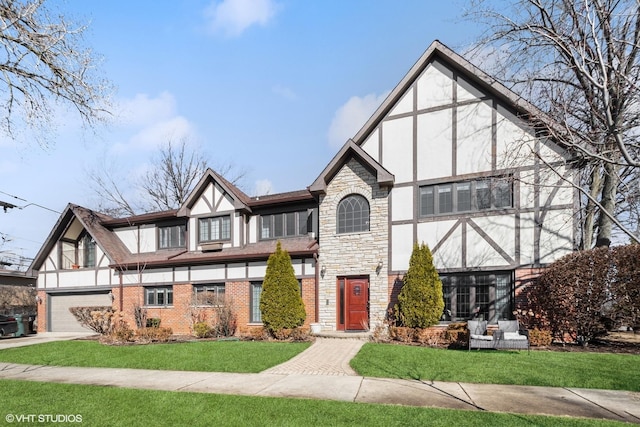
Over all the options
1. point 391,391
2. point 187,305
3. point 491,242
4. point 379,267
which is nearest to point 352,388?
point 391,391

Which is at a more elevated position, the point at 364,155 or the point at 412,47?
the point at 412,47

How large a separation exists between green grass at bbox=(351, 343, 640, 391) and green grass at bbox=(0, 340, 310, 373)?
8.12ft

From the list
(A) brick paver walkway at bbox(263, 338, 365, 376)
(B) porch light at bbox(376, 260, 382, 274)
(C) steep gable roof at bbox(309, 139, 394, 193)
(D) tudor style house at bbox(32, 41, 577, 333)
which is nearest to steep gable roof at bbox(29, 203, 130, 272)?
(D) tudor style house at bbox(32, 41, 577, 333)

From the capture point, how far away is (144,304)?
726 inches

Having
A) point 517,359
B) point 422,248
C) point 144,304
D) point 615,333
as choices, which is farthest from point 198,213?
point 615,333

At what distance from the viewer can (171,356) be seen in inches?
409

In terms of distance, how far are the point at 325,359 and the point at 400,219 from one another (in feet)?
20.4

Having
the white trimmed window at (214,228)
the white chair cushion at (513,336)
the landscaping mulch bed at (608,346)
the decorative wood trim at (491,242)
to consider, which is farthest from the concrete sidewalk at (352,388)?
the white trimmed window at (214,228)

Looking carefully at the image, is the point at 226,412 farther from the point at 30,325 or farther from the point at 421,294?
the point at 30,325

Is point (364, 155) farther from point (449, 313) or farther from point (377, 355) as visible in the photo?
point (377, 355)

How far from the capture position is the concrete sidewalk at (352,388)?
5957 millimetres

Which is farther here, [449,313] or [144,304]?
[144,304]

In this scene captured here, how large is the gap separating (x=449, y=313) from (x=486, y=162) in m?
5.36

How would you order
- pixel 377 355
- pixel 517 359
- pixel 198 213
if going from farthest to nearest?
pixel 198 213 → pixel 377 355 → pixel 517 359
